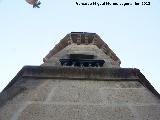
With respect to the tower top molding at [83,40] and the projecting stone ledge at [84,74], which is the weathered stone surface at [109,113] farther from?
the tower top molding at [83,40]

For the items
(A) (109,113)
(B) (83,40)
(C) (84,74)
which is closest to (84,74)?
(C) (84,74)

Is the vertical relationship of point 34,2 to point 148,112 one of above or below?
above

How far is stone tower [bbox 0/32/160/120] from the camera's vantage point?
15.6ft

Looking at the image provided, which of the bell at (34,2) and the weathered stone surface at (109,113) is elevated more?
the bell at (34,2)

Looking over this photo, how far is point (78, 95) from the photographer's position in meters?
5.65

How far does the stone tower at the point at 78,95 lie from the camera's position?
476 centimetres

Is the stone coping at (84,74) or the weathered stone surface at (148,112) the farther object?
the stone coping at (84,74)

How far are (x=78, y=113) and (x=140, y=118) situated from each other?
98 centimetres

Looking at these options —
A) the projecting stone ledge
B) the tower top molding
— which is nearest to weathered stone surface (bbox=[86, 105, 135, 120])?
the projecting stone ledge

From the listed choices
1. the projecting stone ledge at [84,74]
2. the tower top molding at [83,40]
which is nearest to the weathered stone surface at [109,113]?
the projecting stone ledge at [84,74]

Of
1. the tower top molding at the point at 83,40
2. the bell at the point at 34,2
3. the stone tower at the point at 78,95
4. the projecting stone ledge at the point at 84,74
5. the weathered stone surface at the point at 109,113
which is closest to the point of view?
the weathered stone surface at the point at 109,113

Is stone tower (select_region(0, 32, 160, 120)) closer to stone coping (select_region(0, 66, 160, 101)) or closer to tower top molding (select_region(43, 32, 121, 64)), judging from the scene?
stone coping (select_region(0, 66, 160, 101))

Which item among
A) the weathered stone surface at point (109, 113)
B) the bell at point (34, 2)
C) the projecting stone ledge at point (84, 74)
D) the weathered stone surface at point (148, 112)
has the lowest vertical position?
the weathered stone surface at point (148, 112)

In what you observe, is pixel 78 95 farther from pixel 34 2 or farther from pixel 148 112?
pixel 34 2
